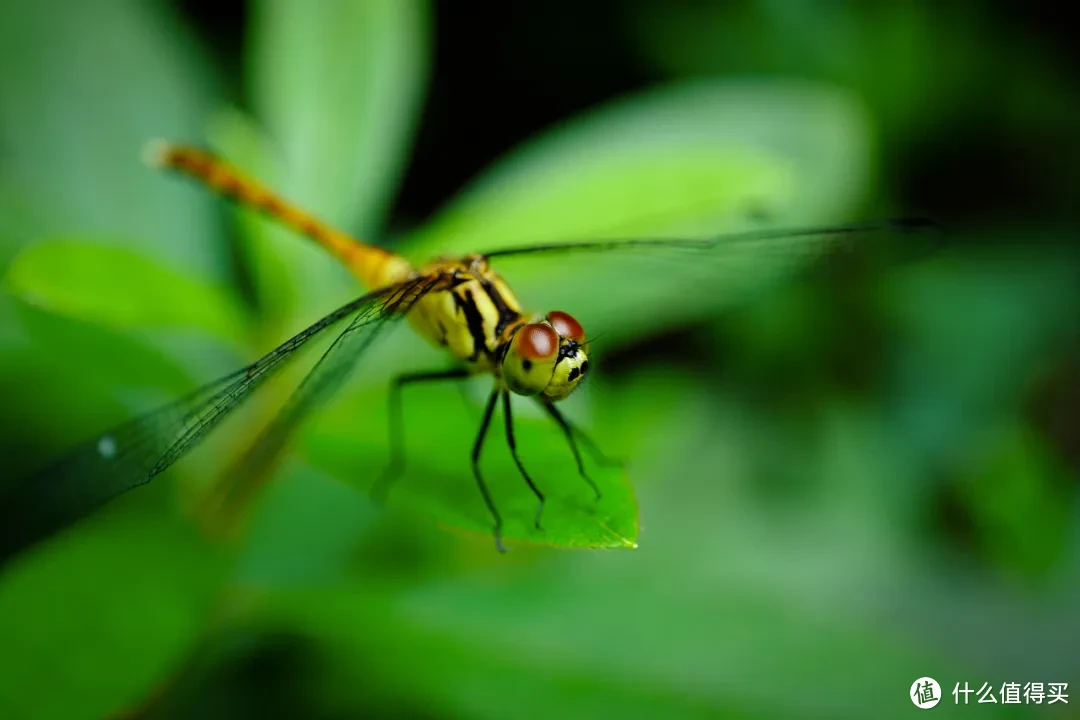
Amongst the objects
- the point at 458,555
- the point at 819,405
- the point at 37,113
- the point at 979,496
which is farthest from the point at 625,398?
the point at 37,113

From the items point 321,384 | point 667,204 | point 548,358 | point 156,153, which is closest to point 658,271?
point 667,204

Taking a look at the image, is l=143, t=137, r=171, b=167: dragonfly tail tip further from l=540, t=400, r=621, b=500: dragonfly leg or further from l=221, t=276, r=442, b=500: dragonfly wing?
l=540, t=400, r=621, b=500: dragonfly leg

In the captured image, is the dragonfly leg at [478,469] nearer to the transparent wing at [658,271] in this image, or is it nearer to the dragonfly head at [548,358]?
the dragonfly head at [548,358]

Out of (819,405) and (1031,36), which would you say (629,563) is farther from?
(1031,36)

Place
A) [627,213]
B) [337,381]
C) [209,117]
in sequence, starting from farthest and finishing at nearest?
[209,117] < [627,213] < [337,381]

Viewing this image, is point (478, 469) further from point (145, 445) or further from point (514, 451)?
point (145, 445)

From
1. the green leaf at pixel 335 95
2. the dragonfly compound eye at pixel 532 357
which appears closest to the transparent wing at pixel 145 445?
the dragonfly compound eye at pixel 532 357
